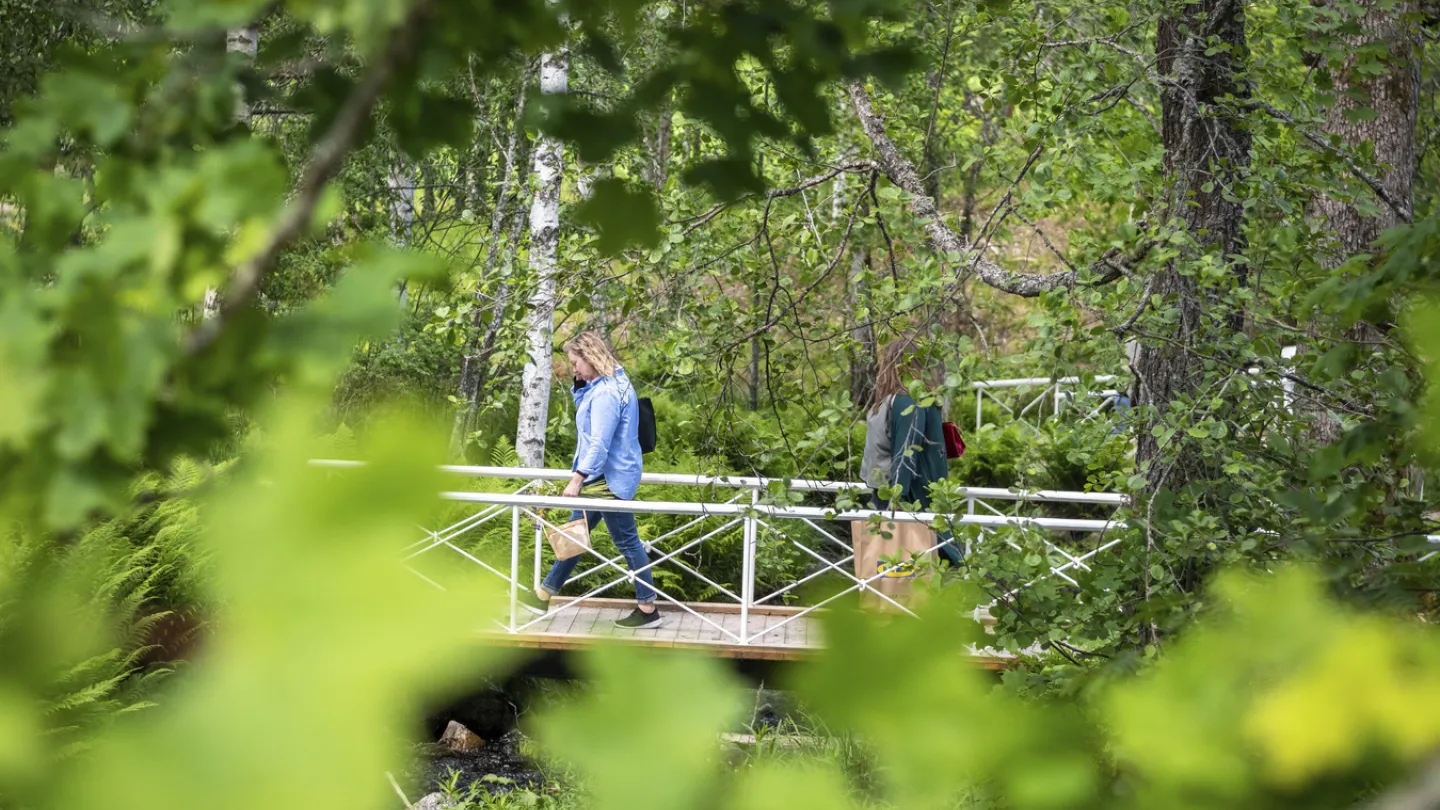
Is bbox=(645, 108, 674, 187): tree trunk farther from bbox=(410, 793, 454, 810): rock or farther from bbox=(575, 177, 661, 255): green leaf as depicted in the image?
bbox=(410, 793, 454, 810): rock

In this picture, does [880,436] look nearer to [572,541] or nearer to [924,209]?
[572,541]

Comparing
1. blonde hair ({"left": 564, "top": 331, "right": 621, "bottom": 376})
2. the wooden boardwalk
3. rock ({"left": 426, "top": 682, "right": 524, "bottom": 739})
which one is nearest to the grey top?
the wooden boardwalk

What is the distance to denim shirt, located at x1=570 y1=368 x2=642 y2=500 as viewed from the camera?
5.14 meters

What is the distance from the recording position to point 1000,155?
3.18 meters

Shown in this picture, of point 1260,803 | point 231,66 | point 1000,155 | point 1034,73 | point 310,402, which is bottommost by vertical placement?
point 1260,803

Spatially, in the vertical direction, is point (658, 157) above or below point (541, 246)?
above

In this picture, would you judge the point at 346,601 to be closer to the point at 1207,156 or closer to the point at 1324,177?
the point at 1324,177

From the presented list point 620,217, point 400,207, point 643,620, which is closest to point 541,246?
point 643,620

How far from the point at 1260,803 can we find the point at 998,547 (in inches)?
87.8

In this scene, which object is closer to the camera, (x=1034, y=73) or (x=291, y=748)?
(x=291, y=748)

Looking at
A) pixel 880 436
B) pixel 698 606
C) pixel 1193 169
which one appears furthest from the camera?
pixel 698 606

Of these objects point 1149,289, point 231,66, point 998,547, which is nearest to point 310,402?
point 231,66

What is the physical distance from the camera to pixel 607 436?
516cm

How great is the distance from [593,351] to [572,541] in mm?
964
